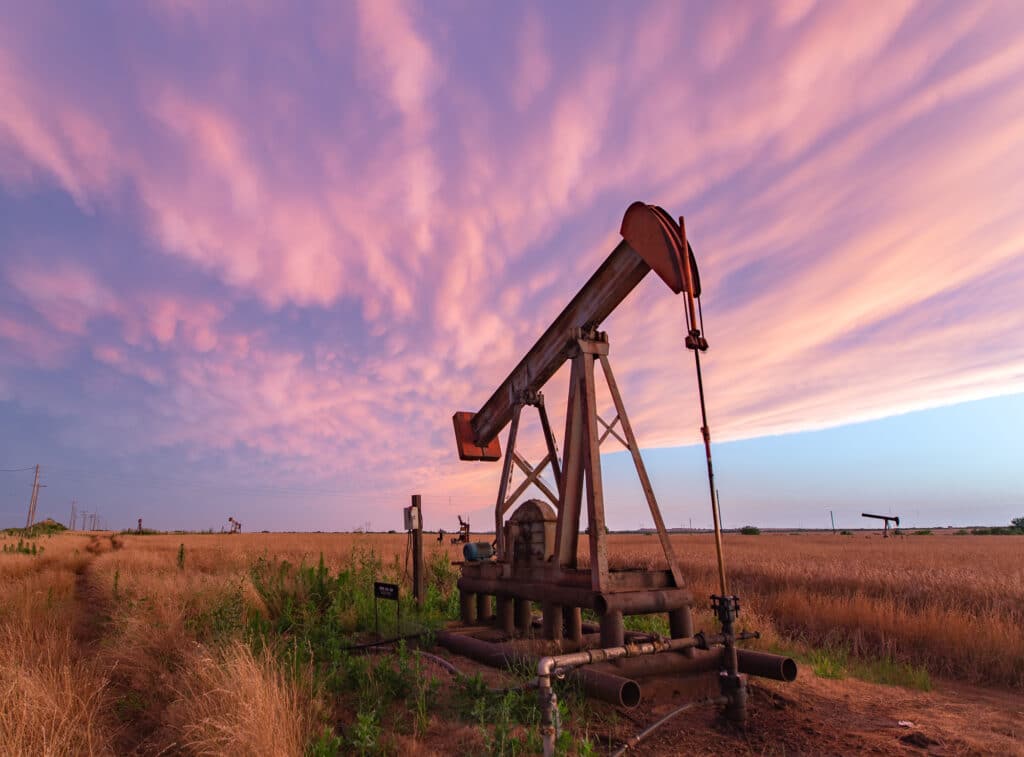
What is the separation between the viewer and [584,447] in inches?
275

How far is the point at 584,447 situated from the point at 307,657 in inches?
184

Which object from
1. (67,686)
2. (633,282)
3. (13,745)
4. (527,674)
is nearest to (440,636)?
(527,674)

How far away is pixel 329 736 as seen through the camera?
15.4ft

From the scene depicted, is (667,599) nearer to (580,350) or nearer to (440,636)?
(580,350)

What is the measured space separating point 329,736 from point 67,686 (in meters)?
2.76

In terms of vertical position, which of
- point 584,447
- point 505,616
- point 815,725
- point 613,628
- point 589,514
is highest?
point 584,447

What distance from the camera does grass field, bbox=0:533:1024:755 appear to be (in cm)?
486

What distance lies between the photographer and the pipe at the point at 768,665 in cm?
571

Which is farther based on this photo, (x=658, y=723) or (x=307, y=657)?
(x=307, y=657)

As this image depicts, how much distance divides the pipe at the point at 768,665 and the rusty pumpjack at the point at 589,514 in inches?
0.4

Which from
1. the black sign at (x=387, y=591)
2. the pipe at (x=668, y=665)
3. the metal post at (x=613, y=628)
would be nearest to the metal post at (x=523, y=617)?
the black sign at (x=387, y=591)

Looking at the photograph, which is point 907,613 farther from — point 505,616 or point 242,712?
point 242,712

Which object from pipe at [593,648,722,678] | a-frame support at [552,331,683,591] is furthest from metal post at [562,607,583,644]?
pipe at [593,648,722,678]

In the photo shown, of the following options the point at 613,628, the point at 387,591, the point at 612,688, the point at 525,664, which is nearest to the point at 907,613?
the point at 613,628
